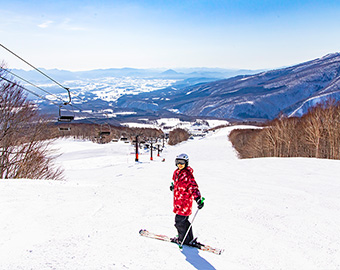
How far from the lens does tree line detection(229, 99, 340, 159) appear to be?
35.5 metres

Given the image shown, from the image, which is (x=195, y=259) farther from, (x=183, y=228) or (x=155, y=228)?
(x=155, y=228)

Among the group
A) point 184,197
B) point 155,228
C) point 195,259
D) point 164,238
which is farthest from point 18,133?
point 195,259

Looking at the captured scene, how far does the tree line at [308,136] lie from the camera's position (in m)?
35.5

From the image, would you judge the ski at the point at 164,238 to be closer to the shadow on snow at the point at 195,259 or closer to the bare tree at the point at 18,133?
the shadow on snow at the point at 195,259

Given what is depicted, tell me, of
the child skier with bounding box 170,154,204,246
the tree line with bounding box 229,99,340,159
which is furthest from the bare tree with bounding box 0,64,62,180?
the tree line with bounding box 229,99,340,159

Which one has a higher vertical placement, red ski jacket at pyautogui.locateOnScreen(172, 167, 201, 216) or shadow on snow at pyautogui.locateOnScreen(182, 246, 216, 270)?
red ski jacket at pyautogui.locateOnScreen(172, 167, 201, 216)

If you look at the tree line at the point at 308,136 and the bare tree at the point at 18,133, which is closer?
the bare tree at the point at 18,133

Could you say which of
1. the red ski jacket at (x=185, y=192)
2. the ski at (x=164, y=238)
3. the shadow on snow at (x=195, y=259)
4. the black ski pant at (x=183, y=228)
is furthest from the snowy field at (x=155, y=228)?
the red ski jacket at (x=185, y=192)

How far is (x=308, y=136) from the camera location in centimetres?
4094

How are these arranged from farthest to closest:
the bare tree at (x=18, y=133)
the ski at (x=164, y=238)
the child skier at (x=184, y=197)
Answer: the bare tree at (x=18, y=133) < the child skier at (x=184, y=197) < the ski at (x=164, y=238)

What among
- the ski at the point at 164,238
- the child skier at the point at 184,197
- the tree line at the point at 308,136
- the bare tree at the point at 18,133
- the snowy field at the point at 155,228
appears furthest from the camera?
the tree line at the point at 308,136

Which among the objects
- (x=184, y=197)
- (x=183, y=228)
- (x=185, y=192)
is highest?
(x=185, y=192)

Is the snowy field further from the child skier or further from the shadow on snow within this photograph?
the child skier

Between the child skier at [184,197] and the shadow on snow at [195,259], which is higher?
the child skier at [184,197]
